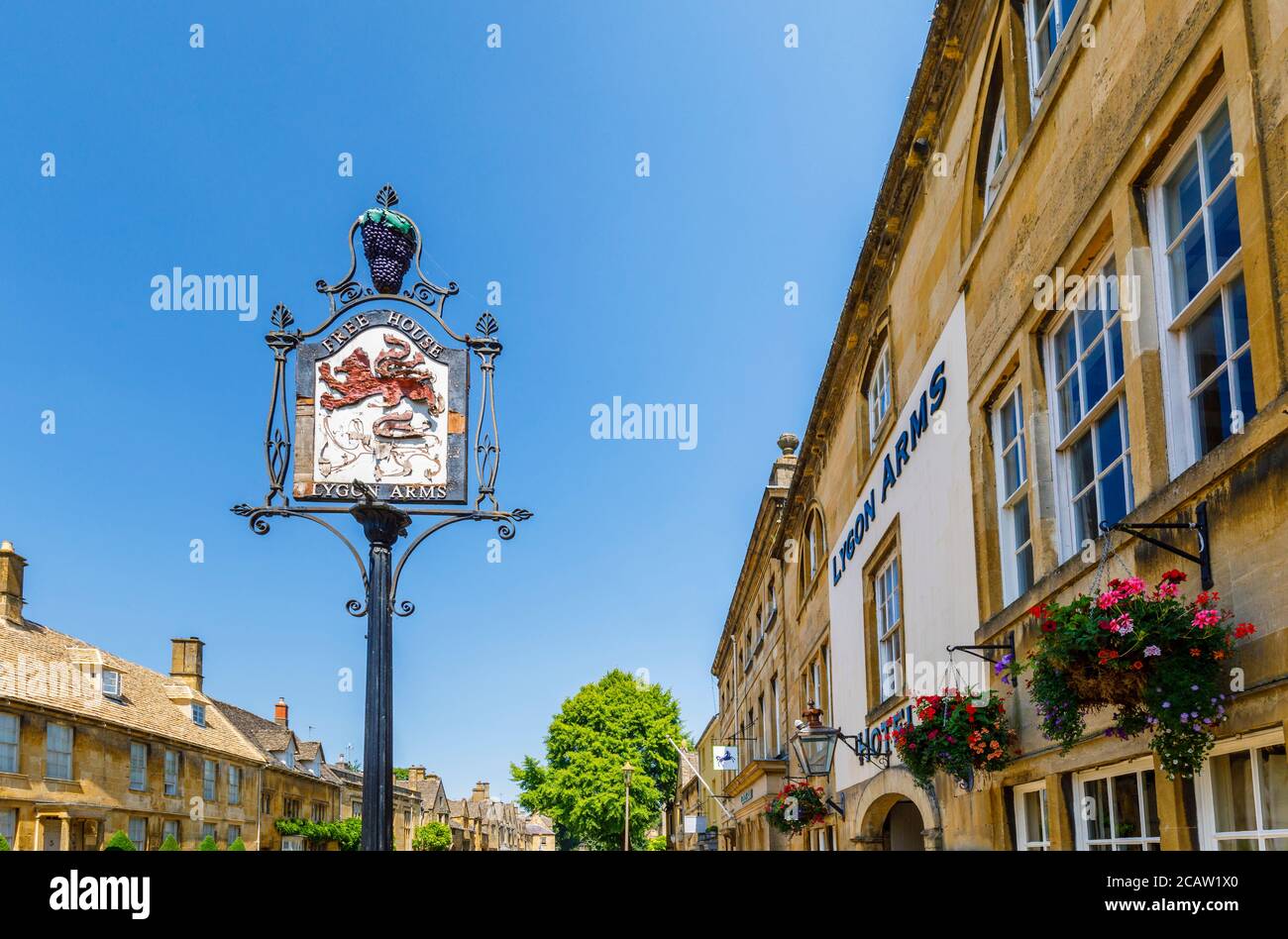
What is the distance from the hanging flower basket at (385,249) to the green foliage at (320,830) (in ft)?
151

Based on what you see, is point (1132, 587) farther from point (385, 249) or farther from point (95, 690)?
point (95, 690)

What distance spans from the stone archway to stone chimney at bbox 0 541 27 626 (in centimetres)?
3009

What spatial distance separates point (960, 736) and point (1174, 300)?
4.06m

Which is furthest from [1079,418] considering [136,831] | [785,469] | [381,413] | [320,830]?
[320,830]

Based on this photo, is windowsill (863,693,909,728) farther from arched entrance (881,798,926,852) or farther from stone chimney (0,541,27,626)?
stone chimney (0,541,27,626)

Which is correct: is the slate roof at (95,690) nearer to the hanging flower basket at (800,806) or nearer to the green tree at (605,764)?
the green tree at (605,764)

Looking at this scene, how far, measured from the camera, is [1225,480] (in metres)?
5.32

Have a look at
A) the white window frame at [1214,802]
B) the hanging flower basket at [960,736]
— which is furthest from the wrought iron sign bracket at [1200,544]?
the hanging flower basket at [960,736]

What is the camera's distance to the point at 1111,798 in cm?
725

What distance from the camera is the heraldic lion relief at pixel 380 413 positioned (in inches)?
400

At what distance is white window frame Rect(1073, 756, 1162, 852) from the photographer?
6586 mm
